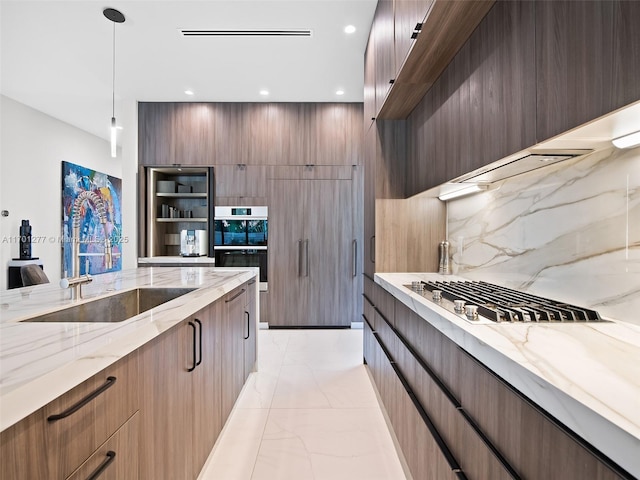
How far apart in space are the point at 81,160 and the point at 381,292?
19.5 ft

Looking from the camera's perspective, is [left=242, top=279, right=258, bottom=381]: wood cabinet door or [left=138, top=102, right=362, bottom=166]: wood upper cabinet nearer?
[left=242, top=279, right=258, bottom=381]: wood cabinet door

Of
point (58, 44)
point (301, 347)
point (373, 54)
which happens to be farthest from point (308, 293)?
point (58, 44)

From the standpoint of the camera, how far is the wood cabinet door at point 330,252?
443cm

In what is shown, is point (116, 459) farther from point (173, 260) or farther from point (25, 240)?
point (25, 240)

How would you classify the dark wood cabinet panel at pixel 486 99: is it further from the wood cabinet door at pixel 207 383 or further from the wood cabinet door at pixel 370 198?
the wood cabinet door at pixel 207 383

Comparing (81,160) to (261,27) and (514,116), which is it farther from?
(514,116)

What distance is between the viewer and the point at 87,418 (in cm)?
74

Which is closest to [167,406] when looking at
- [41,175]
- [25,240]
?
[25,240]

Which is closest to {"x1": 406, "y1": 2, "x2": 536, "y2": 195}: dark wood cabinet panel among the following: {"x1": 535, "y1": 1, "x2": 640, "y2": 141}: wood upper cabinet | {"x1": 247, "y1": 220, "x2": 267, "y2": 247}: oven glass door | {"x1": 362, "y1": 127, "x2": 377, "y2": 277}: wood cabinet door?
{"x1": 535, "y1": 1, "x2": 640, "y2": 141}: wood upper cabinet

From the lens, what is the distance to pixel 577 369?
67cm

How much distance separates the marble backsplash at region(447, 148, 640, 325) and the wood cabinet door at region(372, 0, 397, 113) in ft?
3.16

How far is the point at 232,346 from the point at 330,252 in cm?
246

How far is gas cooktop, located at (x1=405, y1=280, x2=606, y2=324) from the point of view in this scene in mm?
1048

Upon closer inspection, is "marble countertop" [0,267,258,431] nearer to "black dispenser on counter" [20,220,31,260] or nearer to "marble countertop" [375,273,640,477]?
"marble countertop" [375,273,640,477]
